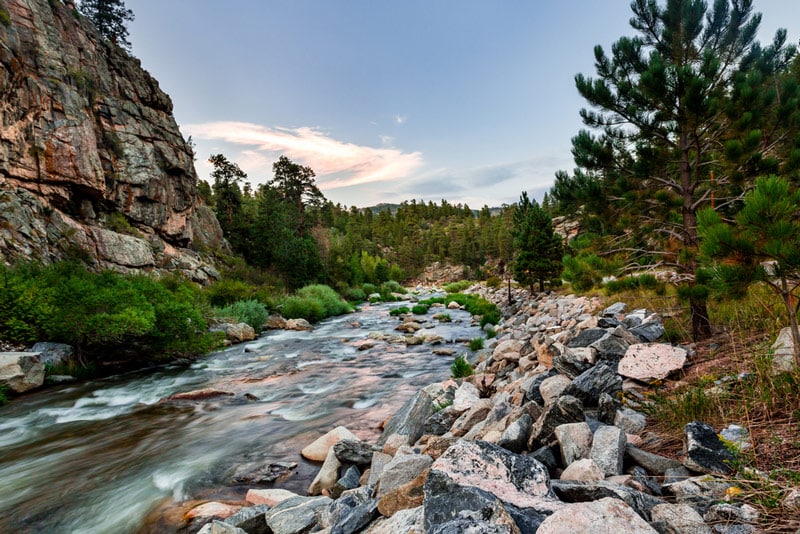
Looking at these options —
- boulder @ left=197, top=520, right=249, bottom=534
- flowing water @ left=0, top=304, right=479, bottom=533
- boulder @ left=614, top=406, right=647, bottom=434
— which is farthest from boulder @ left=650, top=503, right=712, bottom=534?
Result: flowing water @ left=0, top=304, right=479, bottom=533

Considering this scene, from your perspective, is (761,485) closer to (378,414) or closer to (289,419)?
(378,414)

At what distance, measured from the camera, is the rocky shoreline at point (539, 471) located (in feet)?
5.29

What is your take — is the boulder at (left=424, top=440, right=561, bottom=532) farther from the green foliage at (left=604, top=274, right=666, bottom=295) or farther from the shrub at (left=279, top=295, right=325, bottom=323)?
the shrub at (left=279, top=295, right=325, bottom=323)

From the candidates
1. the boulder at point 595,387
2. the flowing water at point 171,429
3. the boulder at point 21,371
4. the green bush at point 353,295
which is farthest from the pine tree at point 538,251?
the boulder at point 21,371

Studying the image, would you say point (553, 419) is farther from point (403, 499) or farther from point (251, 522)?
point (251, 522)

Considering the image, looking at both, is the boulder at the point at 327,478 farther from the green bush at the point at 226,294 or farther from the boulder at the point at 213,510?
the green bush at the point at 226,294

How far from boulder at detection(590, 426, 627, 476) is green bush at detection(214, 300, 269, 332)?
16431mm

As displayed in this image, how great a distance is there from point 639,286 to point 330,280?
30014 mm

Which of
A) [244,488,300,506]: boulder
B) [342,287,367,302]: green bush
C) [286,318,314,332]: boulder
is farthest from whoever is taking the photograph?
[342,287,367,302]: green bush

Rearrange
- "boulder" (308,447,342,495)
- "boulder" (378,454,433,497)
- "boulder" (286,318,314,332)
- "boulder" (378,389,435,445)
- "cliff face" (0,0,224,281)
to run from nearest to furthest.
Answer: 1. "boulder" (378,454,433,497)
2. "boulder" (308,447,342,495)
3. "boulder" (378,389,435,445)
4. "cliff face" (0,0,224,281)
5. "boulder" (286,318,314,332)

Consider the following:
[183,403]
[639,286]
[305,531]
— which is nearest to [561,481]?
[305,531]

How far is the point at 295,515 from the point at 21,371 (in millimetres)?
9213

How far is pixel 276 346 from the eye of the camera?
13.9 metres

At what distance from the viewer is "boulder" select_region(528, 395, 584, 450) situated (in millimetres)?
2838
